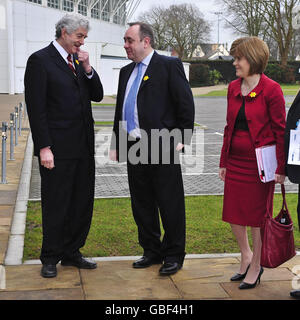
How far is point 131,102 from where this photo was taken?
4.52 meters

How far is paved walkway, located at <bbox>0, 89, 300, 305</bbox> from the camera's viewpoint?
4058mm

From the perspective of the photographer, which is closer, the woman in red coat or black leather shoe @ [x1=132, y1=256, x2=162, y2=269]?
the woman in red coat

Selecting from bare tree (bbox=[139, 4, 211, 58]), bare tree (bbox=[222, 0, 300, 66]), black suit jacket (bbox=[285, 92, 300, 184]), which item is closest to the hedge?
bare tree (bbox=[222, 0, 300, 66])

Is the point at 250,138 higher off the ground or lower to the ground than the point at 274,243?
higher

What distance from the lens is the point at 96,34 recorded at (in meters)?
54.8

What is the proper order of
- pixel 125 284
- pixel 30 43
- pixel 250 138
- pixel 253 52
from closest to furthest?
1. pixel 253 52
2. pixel 250 138
3. pixel 125 284
4. pixel 30 43

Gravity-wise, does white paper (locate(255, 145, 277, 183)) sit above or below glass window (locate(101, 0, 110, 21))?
below

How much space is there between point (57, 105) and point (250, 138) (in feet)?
4.94

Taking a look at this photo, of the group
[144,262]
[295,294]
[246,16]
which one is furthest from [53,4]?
[295,294]

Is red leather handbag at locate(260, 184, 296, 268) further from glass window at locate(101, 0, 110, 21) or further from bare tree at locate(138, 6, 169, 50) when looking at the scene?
bare tree at locate(138, 6, 169, 50)

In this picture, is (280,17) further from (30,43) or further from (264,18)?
(30,43)

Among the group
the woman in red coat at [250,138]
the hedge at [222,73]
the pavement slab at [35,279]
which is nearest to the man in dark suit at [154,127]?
the woman in red coat at [250,138]

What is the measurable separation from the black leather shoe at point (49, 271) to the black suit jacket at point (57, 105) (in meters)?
0.86

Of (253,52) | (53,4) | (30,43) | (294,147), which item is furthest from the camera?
(53,4)
